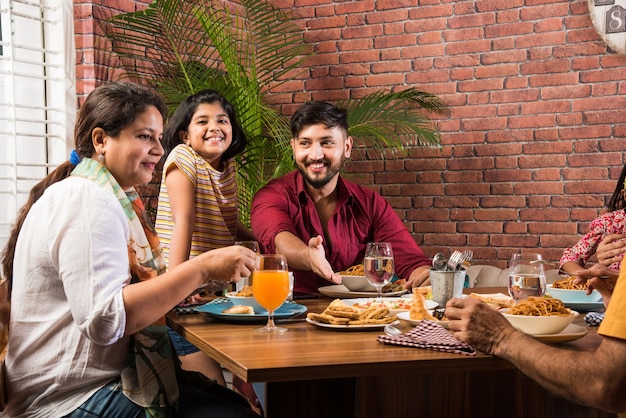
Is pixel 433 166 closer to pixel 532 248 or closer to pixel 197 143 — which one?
pixel 532 248

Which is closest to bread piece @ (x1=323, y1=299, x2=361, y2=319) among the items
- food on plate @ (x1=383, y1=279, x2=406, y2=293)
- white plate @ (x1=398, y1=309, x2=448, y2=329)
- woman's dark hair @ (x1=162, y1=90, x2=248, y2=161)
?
white plate @ (x1=398, y1=309, x2=448, y2=329)

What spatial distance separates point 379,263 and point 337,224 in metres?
0.98

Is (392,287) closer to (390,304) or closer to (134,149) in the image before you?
(390,304)

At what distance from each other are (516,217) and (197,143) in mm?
2319

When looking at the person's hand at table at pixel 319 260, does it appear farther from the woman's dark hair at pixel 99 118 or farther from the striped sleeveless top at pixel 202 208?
the striped sleeveless top at pixel 202 208

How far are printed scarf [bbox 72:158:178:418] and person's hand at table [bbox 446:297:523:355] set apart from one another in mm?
702

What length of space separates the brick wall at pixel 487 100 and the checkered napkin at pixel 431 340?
10.2ft

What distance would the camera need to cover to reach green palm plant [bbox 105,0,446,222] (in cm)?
437

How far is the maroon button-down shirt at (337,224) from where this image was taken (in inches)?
117

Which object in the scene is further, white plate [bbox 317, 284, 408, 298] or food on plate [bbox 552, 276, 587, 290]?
white plate [bbox 317, 284, 408, 298]

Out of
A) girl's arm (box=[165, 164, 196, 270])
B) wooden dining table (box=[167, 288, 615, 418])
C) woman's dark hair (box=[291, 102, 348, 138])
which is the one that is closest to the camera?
wooden dining table (box=[167, 288, 615, 418])

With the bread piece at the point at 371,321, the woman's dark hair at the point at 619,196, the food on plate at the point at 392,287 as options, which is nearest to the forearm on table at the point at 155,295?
the bread piece at the point at 371,321

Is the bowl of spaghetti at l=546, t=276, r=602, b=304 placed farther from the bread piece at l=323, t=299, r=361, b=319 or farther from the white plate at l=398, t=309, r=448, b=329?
the bread piece at l=323, t=299, r=361, b=319

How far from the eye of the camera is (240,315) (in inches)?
76.0
